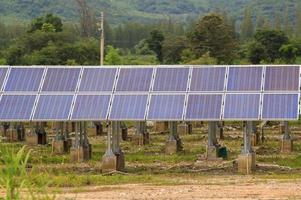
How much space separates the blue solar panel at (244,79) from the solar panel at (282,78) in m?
0.30

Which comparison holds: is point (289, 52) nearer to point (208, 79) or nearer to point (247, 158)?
point (208, 79)

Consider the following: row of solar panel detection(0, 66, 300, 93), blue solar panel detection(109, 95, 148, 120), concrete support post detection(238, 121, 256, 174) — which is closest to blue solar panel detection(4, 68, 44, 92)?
row of solar panel detection(0, 66, 300, 93)

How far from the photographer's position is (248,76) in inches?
1077

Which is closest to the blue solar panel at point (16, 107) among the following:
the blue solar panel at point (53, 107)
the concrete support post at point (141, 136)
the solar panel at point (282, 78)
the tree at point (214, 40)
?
the blue solar panel at point (53, 107)

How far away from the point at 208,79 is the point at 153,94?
6.60 ft

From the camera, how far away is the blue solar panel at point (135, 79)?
2752 cm

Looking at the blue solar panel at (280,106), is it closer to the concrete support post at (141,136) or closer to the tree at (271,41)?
the concrete support post at (141,136)

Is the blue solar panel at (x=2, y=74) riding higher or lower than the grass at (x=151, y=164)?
higher

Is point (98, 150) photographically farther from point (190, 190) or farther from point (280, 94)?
point (190, 190)

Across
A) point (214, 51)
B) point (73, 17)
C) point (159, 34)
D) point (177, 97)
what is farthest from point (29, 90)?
point (73, 17)

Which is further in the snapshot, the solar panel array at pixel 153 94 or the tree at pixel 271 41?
the tree at pixel 271 41

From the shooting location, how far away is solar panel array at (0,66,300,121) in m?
26.0

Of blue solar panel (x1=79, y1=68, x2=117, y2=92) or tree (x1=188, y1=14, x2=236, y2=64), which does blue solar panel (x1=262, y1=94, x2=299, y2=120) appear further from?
tree (x1=188, y1=14, x2=236, y2=64)

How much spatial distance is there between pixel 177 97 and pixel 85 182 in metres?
5.03
